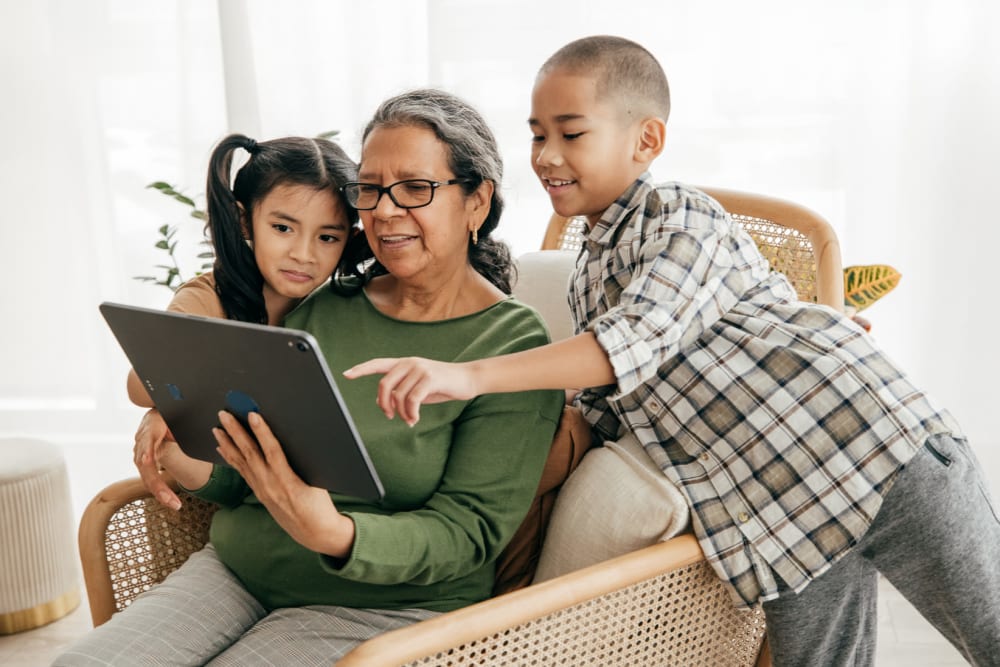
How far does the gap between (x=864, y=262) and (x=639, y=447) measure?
156 centimetres

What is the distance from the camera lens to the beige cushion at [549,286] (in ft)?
6.03

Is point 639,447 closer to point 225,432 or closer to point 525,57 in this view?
point 225,432

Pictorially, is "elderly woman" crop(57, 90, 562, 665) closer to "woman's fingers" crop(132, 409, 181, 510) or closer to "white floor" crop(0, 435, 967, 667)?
"woman's fingers" crop(132, 409, 181, 510)

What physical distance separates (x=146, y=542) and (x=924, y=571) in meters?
1.13

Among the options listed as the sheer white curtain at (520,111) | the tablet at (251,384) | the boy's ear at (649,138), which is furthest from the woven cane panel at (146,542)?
the sheer white curtain at (520,111)

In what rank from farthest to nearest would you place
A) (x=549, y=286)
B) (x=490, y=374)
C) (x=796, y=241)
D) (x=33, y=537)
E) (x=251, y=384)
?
(x=33, y=537) < (x=549, y=286) < (x=796, y=241) < (x=490, y=374) < (x=251, y=384)

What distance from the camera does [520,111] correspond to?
287cm

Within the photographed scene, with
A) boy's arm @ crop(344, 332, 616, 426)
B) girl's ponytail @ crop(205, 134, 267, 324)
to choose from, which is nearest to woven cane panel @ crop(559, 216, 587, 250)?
girl's ponytail @ crop(205, 134, 267, 324)

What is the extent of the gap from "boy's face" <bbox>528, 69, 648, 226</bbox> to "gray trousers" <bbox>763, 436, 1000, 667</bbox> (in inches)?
21.3

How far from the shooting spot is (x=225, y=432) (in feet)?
3.90

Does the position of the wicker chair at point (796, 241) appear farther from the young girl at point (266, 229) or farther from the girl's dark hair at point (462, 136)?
the young girl at point (266, 229)

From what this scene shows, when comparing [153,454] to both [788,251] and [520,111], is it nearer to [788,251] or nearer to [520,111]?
[788,251]

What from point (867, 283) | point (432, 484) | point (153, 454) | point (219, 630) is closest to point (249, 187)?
point (153, 454)

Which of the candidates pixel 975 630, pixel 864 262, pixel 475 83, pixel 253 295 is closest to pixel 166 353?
pixel 253 295
